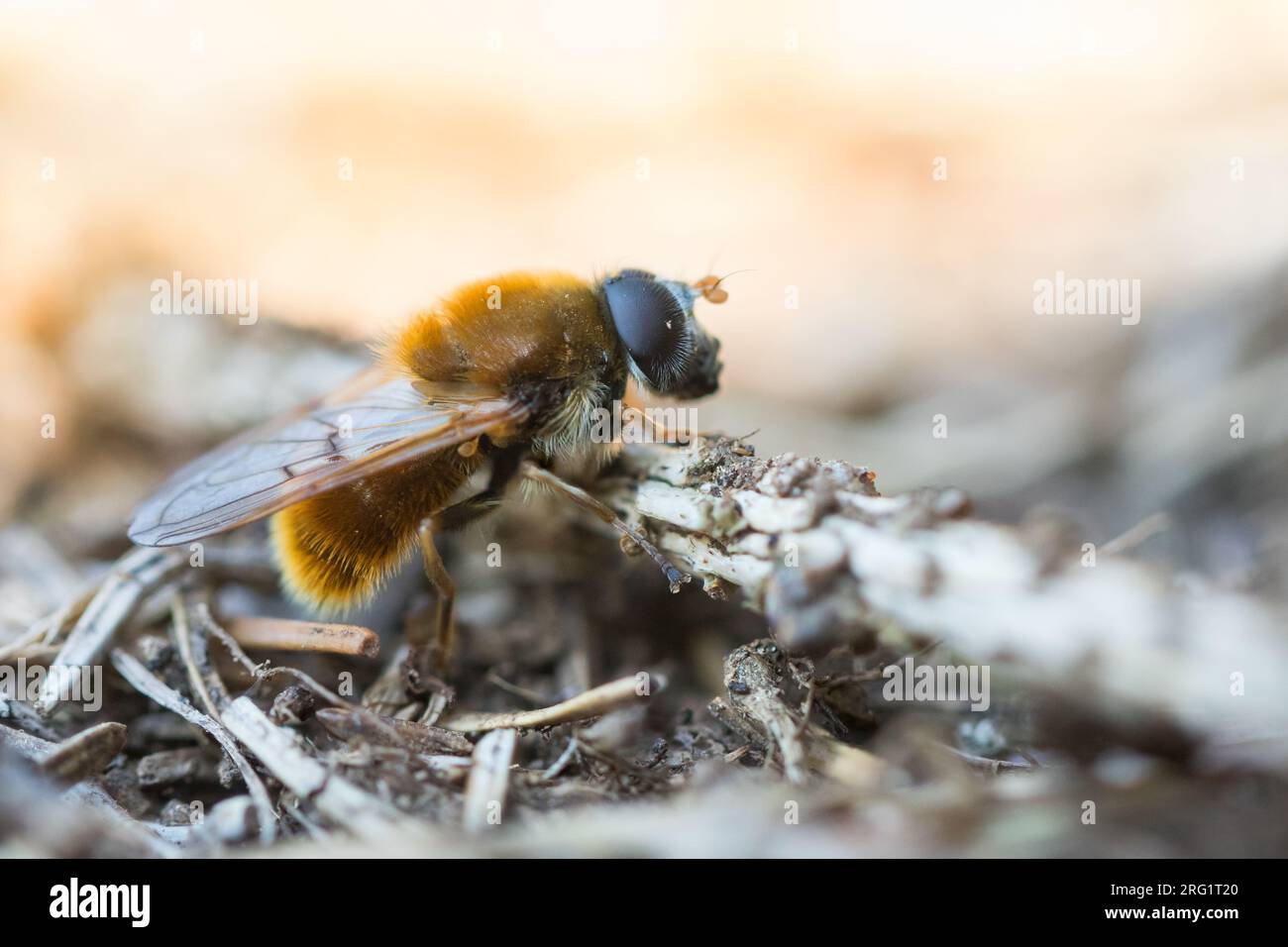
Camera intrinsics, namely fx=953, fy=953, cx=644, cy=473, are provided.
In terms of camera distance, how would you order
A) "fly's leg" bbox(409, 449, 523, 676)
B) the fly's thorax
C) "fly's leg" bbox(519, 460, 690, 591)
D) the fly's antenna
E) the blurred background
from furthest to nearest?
the blurred background
the fly's antenna
the fly's thorax
"fly's leg" bbox(409, 449, 523, 676)
"fly's leg" bbox(519, 460, 690, 591)

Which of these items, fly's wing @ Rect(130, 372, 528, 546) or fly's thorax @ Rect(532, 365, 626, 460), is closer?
fly's wing @ Rect(130, 372, 528, 546)

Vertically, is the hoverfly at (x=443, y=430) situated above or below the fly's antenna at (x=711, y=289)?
below

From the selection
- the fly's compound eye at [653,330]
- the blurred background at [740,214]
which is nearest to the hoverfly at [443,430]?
the fly's compound eye at [653,330]

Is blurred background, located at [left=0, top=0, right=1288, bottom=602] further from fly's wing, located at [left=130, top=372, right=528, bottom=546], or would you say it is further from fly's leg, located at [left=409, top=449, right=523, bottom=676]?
fly's leg, located at [left=409, top=449, right=523, bottom=676]

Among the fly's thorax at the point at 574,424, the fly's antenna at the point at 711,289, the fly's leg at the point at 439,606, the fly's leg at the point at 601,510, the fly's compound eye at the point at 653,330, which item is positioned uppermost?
the fly's antenna at the point at 711,289

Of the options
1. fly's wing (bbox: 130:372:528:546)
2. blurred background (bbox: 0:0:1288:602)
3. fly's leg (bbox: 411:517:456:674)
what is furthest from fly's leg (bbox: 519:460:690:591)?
blurred background (bbox: 0:0:1288:602)

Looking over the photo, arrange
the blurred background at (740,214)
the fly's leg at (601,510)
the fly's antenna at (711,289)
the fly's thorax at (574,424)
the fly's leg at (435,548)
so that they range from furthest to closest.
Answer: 1. the blurred background at (740,214)
2. the fly's antenna at (711,289)
3. the fly's thorax at (574,424)
4. the fly's leg at (435,548)
5. the fly's leg at (601,510)

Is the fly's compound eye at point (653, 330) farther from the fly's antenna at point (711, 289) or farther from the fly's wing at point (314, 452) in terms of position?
→ the fly's wing at point (314, 452)

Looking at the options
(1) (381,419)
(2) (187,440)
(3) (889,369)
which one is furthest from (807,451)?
(2) (187,440)

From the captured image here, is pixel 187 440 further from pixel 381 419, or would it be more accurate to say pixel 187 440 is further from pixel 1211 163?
pixel 1211 163
